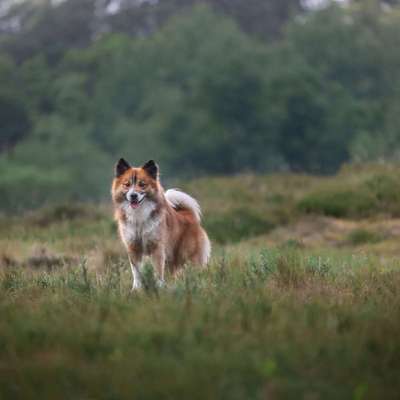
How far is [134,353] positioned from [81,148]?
52868 millimetres

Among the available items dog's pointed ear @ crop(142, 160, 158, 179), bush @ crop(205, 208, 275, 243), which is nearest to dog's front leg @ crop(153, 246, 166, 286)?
dog's pointed ear @ crop(142, 160, 158, 179)

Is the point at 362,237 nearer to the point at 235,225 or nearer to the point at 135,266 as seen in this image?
the point at 235,225

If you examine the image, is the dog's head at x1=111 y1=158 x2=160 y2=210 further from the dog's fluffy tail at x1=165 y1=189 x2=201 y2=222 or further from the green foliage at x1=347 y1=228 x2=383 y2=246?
the green foliage at x1=347 y1=228 x2=383 y2=246

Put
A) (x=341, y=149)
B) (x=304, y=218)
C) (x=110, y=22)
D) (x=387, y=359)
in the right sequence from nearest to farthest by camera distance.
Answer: (x=387, y=359)
(x=304, y=218)
(x=341, y=149)
(x=110, y=22)

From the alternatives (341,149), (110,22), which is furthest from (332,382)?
(110,22)

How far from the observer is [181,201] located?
480 inches

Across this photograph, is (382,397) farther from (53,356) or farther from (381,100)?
(381,100)

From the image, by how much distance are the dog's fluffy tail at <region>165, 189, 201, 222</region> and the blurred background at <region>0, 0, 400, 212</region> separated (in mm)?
38480

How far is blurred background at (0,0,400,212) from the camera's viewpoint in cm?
5769

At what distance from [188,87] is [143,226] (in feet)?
188

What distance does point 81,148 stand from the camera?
59.2 metres

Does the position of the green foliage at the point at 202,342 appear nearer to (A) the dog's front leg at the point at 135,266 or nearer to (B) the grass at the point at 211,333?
(B) the grass at the point at 211,333

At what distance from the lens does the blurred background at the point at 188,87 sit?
57.7 m

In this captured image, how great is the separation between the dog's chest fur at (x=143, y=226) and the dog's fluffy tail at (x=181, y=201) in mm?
1023
